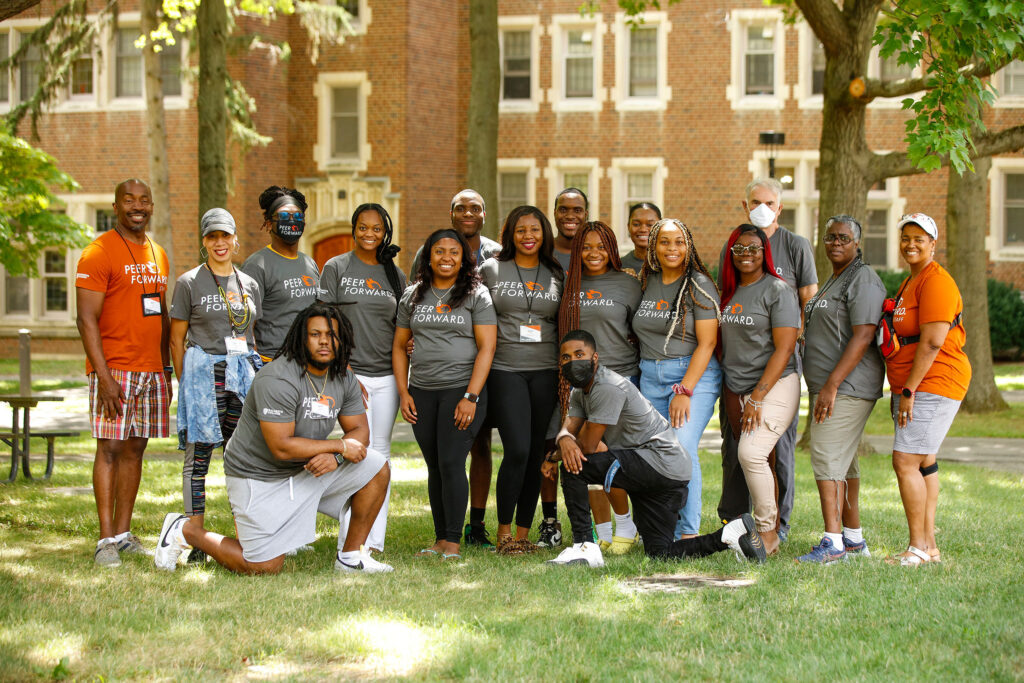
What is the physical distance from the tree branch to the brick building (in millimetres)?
12490

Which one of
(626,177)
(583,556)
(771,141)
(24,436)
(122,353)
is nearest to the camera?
(583,556)

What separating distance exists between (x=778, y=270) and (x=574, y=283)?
4.20 ft

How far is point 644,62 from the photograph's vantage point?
24.4 metres

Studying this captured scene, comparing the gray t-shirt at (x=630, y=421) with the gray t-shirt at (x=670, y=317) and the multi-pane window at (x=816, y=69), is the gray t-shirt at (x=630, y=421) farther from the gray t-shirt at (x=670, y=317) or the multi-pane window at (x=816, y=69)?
the multi-pane window at (x=816, y=69)

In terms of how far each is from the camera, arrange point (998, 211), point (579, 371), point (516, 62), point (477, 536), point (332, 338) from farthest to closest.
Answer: point (516, 62) < point (998, 211) < point (477, 536) < point (579, 371) < point (332, 338)

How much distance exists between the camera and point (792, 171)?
80.1ft

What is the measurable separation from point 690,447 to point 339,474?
1.99 m

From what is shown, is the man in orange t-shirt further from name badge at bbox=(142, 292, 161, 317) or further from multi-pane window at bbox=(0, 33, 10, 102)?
multi-pane window at bbox=(0, 33, 10, 102)

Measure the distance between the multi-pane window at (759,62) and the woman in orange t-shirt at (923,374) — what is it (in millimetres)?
18880

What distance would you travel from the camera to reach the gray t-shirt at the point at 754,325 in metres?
6.13

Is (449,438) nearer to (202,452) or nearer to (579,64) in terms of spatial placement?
(202,452)

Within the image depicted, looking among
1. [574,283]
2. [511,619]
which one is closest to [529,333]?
[574,283]

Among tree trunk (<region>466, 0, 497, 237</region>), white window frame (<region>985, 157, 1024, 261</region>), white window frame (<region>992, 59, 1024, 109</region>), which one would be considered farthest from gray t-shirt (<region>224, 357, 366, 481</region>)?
white window frame (<region>992, 59, 1024, 109</region>)

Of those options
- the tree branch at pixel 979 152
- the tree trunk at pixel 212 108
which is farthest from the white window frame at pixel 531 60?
the tree branch at pixel 979 152
